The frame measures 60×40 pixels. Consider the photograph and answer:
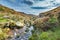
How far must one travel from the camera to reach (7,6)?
44.8ft

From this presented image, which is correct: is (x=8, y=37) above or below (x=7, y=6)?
below

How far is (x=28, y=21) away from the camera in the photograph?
40.2 feet

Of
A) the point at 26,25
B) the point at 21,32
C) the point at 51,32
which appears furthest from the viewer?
the point at 26,25

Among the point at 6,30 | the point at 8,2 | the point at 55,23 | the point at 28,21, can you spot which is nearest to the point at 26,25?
the point at 28,21

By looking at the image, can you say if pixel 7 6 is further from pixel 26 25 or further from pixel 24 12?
pixel 26 25

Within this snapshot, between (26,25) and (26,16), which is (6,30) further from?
(26,16)

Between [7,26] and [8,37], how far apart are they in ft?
3.40

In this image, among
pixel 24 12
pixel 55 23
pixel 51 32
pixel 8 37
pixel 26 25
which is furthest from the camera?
pixel 24 12

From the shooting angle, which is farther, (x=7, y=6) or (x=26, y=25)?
(x=7, y=6)

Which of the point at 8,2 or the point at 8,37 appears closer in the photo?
the point at 8,37

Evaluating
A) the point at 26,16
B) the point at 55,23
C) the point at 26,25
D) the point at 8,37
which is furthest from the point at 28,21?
the point at 55,23

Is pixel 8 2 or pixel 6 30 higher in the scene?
pixel 8 2

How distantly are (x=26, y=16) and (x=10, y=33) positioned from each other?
9.99 ft

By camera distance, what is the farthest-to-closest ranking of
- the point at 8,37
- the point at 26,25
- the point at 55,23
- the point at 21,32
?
the point at 26,25 → the point at 21,32 → the point at 8,37 → the point at 55,23
